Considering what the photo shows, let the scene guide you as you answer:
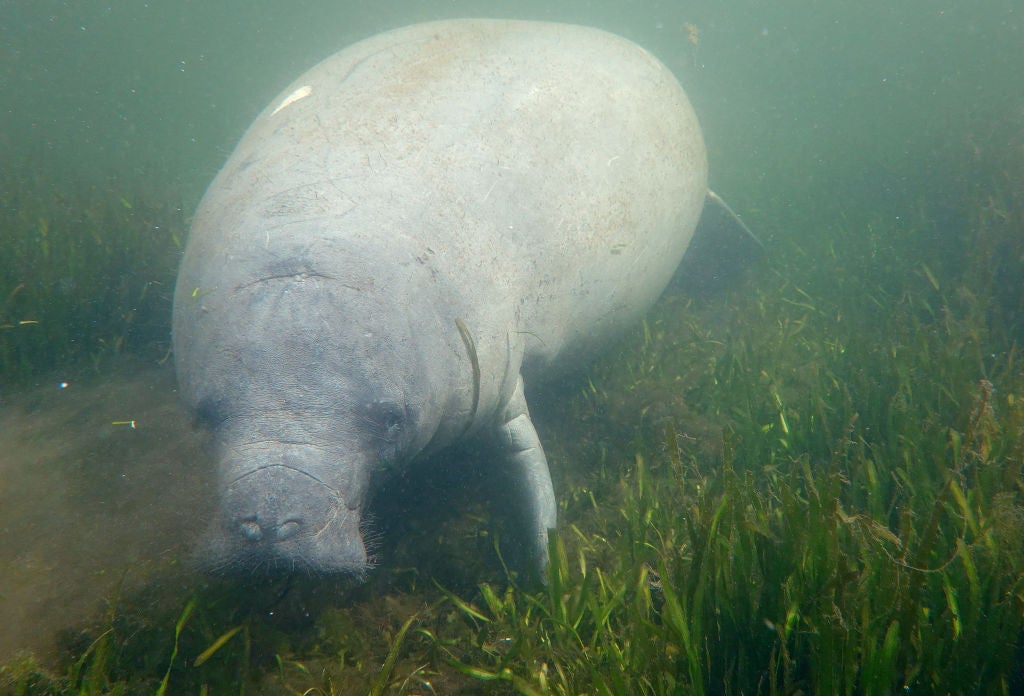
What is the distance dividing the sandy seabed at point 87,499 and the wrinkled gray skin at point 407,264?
64 cm

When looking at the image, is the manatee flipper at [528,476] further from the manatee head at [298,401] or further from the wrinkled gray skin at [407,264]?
the manatee head at [298,401]

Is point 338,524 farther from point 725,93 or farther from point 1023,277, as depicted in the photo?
point 725,93

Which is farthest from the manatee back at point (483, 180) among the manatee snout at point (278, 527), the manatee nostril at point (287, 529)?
the manatee nostril at point (287, 529)

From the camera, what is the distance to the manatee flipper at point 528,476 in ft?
11.5

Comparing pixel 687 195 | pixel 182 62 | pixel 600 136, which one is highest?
pixel 600 136

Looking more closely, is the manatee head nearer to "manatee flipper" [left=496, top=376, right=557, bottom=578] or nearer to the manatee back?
the manatee back

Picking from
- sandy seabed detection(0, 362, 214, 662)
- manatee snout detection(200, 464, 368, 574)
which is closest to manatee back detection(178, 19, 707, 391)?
manatee snout detection(200, 464, 368, 574)

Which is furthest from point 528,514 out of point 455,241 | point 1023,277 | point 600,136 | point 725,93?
point 725,93

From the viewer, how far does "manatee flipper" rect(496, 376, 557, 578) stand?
3.51 meters

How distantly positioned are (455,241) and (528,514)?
1760mm

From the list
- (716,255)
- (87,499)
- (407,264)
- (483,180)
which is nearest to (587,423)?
(483,180)

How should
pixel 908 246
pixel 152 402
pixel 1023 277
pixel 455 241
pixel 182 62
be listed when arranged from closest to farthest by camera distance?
pixel 455 241
pixel 152 402
pixel 1023 277
pixel 908 246
pixel 182 62

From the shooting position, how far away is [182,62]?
45500mm

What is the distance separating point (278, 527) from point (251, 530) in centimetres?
11
